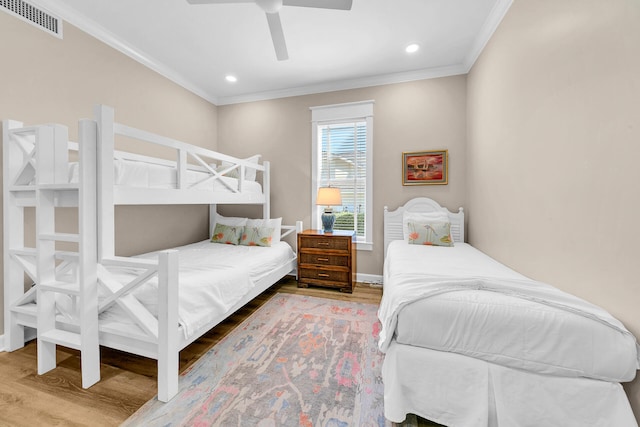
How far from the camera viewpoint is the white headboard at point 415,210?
10.4 feet

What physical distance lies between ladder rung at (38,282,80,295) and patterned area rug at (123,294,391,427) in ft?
2.63

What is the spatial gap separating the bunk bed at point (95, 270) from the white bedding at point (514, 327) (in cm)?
119

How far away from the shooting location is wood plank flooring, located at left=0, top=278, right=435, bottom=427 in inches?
51.0

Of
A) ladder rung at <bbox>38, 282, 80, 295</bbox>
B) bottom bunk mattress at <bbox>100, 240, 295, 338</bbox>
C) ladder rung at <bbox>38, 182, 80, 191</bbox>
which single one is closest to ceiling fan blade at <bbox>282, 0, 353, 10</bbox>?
ladder rung at <bbox>38, 182, 80, 191</bbox>

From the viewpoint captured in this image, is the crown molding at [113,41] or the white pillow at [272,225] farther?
the white pillow at [272,225]

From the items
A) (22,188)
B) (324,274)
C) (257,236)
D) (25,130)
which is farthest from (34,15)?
(324,274)

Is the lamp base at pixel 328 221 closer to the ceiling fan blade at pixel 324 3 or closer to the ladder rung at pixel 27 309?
the ceiling fan blade at pixel 324 3

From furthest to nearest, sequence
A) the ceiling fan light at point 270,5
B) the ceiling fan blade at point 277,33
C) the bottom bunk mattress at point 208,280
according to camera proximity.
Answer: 1. the ceiling fan blade at point 277,33
2. the ceiling fan light at point 270,5
3. the bottom bunk mattress at point 208,280

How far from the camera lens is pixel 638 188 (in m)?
1.04

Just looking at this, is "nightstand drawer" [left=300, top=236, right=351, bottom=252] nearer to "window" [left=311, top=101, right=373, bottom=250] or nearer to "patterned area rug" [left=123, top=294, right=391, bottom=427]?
"window" [left=311, top=101, right=373, bottom=250]

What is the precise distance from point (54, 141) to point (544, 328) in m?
2.95

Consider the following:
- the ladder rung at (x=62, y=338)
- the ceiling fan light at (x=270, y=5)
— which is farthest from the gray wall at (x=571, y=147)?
the ladder rung at (x=62, y=338)

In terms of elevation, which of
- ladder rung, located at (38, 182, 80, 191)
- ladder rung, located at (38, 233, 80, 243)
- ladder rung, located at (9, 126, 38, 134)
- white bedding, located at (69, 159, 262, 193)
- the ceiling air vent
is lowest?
ladder rung, located at (38, 233, 80, 243)

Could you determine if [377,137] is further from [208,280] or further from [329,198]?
[208,280]
